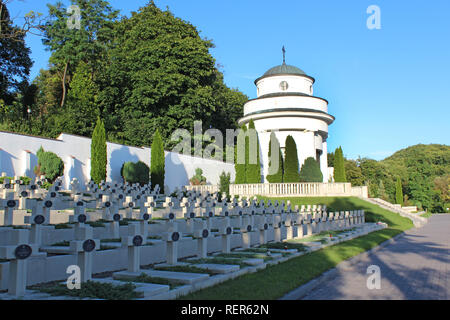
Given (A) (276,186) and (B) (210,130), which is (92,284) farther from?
(B) (210,130)

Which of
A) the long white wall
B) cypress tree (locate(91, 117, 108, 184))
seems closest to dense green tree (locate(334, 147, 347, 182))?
the long white wall

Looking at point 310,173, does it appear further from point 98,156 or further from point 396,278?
point 396,278

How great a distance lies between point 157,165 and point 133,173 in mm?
2466

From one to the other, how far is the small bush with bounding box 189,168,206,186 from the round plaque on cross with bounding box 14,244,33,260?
2852 cm

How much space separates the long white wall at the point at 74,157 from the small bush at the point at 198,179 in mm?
1188

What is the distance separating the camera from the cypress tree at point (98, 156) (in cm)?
2452

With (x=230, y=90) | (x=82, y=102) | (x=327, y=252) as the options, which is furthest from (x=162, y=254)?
(x=230, y=90)

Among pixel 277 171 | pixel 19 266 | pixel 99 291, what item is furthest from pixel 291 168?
pixel 19 266

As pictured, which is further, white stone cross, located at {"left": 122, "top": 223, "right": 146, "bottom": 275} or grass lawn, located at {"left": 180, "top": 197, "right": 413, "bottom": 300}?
white stone cross, located at {"left": 122, "top": 223, "right": 146, "bottom": 275}

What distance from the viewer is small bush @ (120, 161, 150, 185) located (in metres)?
27.2

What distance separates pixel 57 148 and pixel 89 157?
2.49m

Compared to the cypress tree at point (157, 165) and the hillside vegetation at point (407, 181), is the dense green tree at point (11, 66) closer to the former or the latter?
the cypress tree at point (157, 165)

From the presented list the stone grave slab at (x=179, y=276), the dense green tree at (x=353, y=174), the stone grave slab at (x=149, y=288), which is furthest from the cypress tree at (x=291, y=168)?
the stone grave slab at (x=149, y=288)

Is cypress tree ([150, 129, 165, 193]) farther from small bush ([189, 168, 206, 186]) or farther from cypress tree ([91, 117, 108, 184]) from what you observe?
small bush ([189, 168, 206, 186])
